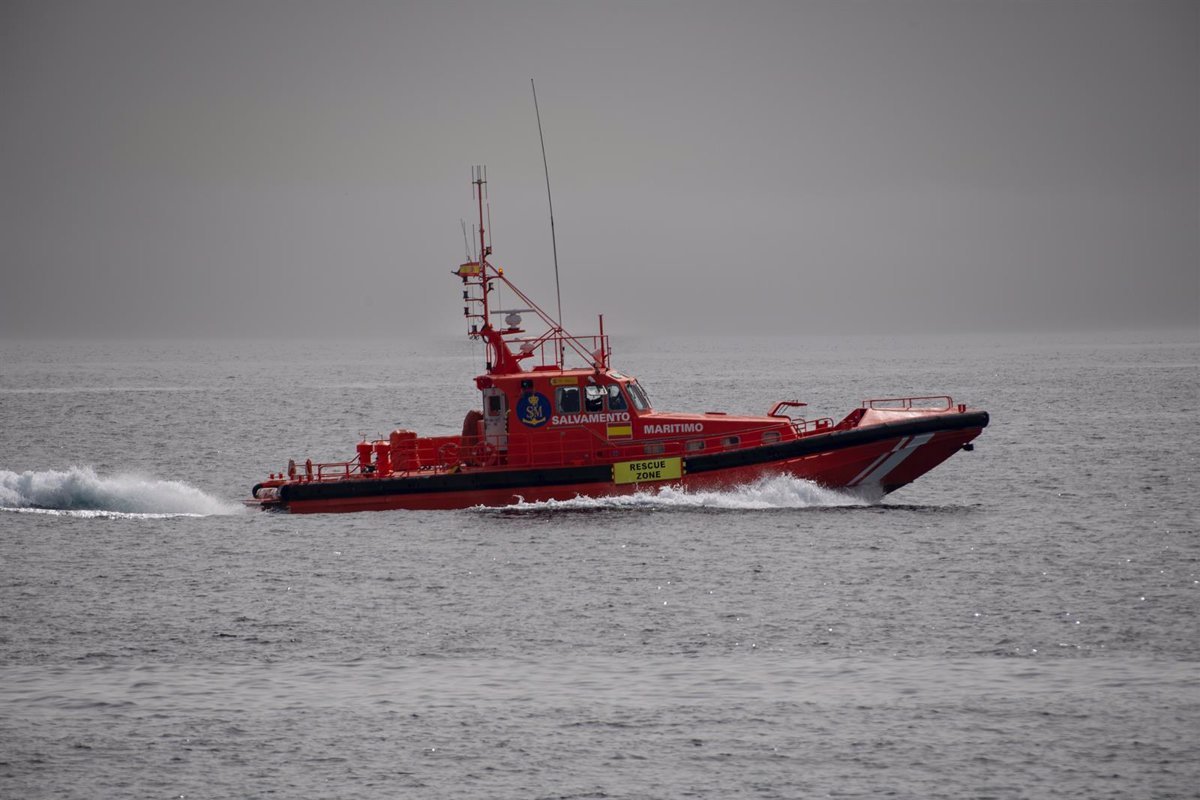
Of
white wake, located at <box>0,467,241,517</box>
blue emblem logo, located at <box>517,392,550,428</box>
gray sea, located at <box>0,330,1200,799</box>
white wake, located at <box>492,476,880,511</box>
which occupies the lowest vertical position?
gray sea, located at <box>0,330,1200,799</box>

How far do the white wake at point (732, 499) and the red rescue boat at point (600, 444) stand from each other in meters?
0.18

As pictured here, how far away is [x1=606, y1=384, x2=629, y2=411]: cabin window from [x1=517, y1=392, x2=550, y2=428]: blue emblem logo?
127 cm

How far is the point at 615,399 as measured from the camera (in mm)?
29453

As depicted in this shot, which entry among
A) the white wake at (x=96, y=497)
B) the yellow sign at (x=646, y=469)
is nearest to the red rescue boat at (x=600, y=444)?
the yellow sign at (x=646, y=469)

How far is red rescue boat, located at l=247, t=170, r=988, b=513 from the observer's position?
29.0m

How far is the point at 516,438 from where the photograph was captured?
2970cm

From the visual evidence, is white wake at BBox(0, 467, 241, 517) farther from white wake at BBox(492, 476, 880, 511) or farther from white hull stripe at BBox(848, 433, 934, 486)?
white hull stripe at BBox(848, 433, 934, 486)

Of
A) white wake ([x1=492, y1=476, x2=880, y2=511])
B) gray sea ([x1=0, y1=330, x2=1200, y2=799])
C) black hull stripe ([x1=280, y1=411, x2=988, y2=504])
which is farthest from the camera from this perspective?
white wake ([x1=492, y1=476, x2=880, y2=511])

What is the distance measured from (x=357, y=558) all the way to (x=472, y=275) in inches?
265

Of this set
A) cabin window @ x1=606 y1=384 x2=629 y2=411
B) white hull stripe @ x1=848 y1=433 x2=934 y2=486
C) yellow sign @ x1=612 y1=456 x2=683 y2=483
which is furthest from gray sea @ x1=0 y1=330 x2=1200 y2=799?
cabin window @ x1=606 y1=384 x2=629 y2=411

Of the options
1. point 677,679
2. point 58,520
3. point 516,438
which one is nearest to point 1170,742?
point 677,679

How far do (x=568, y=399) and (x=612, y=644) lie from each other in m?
9.90

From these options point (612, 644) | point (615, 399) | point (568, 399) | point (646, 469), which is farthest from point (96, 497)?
point (612, 644)

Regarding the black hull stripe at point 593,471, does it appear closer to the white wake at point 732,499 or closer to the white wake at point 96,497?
the white wake at point 732,499
